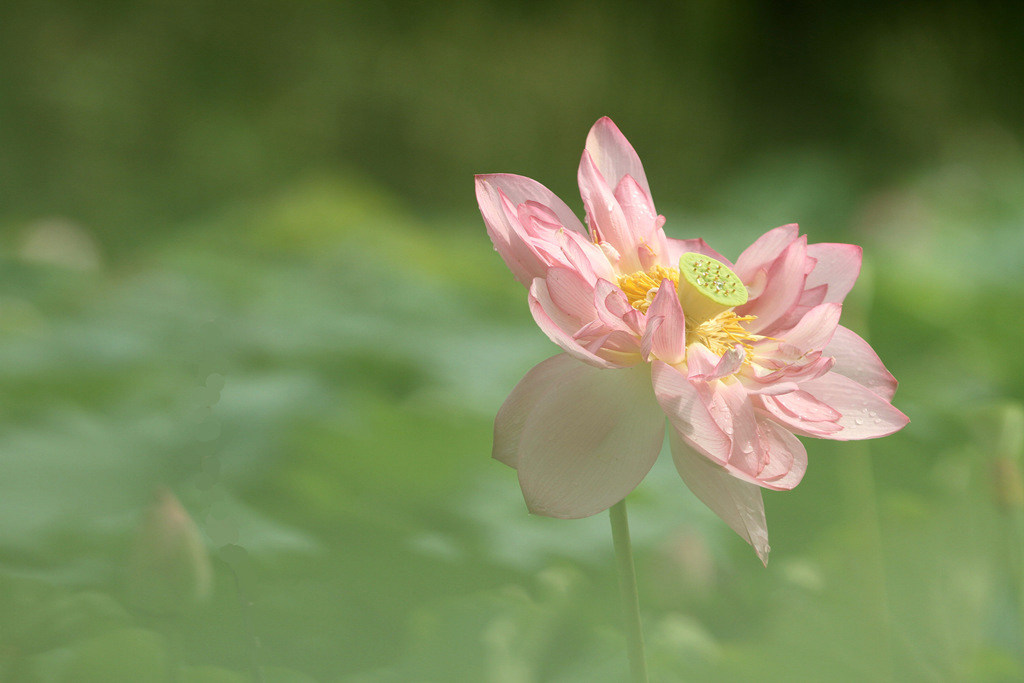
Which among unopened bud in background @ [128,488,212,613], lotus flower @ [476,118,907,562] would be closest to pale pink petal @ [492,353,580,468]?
lotus flower @ [476,118,907,562]

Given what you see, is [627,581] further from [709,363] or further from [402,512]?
[402,512]

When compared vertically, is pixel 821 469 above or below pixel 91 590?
below

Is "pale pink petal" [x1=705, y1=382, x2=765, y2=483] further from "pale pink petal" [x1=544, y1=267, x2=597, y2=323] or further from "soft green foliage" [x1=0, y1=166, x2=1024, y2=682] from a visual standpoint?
"soft green foliage" [x1=0, y1=166, x2=1024, y2=682]

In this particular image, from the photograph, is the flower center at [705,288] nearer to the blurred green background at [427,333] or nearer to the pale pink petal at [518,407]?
the pale pink petal at [518,407]

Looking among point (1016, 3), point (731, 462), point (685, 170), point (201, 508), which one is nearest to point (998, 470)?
point (731, 462)

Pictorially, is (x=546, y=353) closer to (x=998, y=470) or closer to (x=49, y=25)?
(x=998, y=470)

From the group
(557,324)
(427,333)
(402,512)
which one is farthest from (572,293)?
(427,333)
